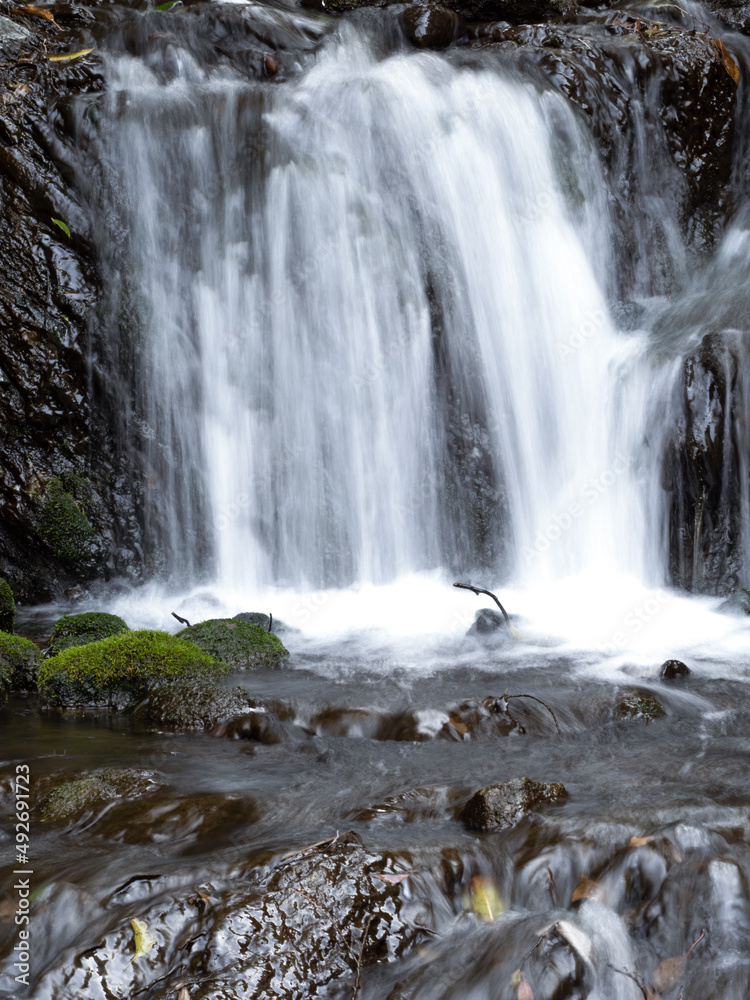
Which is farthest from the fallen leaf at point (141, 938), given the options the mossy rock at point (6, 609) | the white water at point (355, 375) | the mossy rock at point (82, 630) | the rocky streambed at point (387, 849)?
the white water at point (355, 375)

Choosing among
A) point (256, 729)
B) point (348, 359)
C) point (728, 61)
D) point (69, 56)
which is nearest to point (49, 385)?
point (348, 359)

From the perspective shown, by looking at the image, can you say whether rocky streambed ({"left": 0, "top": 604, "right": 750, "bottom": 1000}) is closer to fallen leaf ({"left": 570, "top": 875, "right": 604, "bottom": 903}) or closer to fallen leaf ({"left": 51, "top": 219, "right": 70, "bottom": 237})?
fallen leaf ({"left": 570, "top": 875, "right": 604, "bottom": 903})

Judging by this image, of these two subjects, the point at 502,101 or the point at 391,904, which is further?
the point at 502,101

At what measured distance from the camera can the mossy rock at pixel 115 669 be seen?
492cm

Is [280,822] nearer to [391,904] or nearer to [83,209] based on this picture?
[391,904]

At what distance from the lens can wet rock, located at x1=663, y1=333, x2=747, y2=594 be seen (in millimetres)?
7160

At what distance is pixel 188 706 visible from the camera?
4.59 metres

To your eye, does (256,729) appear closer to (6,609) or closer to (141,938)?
(141,938)

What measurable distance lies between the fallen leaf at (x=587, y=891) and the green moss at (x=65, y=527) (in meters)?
6.11

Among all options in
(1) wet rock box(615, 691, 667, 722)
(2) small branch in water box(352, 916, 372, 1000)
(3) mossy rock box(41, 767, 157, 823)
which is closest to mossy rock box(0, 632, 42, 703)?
(3) mossy rock box(41, 767, 157, 823)

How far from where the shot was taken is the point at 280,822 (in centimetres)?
322

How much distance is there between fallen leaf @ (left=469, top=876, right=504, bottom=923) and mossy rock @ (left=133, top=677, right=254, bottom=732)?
79.6 inches

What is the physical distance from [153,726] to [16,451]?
414 cm

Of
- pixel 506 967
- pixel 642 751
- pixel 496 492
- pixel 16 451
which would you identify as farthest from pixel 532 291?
pixel 506 967
